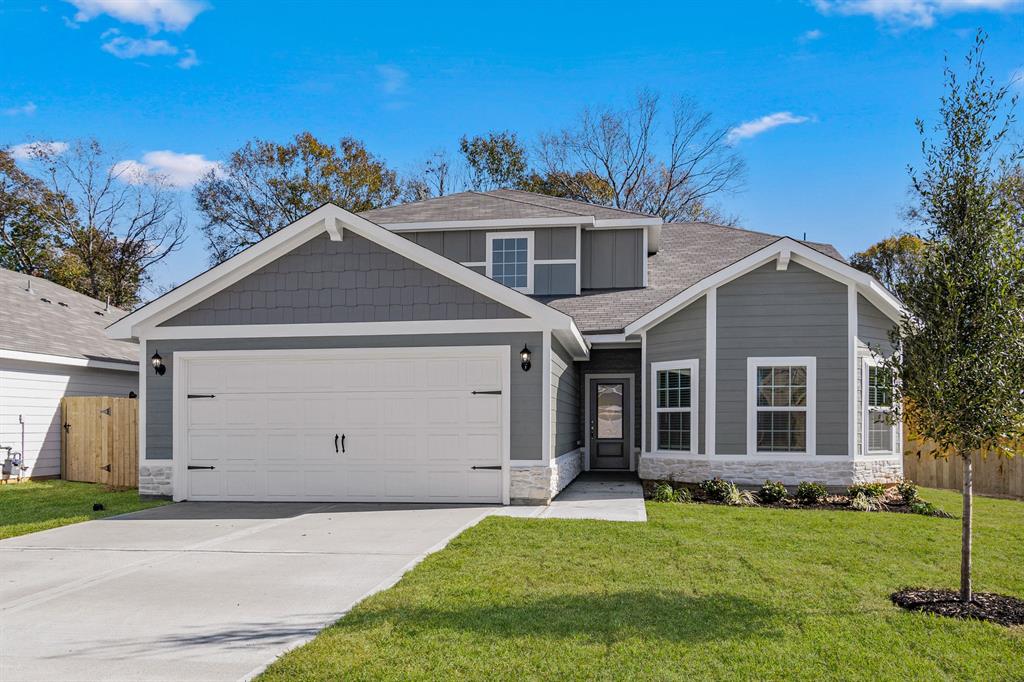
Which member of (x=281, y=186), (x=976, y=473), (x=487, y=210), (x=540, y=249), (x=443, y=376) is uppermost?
(x=281, y=186)

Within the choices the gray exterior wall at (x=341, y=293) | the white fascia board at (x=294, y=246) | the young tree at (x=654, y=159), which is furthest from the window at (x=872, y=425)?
the young tree at (x=654, y=159)

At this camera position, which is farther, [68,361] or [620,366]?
[620,366]

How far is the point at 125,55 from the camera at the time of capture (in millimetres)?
24750

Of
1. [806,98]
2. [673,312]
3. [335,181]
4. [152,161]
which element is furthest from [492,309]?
[152,161]

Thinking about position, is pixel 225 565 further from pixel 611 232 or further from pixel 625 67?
pixel 625 67

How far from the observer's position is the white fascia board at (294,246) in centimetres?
1140

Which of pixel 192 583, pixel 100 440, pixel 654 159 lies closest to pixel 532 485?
Result: pixel 192 583

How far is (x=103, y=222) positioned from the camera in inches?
1321

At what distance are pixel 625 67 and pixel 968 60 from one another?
81.0 ft

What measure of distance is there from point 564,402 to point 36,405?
10.3 meters

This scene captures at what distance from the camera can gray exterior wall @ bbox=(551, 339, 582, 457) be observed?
12.3m

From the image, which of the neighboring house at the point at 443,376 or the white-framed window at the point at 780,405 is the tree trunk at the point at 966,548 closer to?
the neighboring house at the point at 443,376

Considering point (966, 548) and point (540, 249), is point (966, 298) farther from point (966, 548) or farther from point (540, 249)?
point (540, 249)

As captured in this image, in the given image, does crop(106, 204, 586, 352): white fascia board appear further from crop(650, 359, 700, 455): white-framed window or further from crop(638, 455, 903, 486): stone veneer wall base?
crop(638, 455, 903, 486): stone veneer wall base
